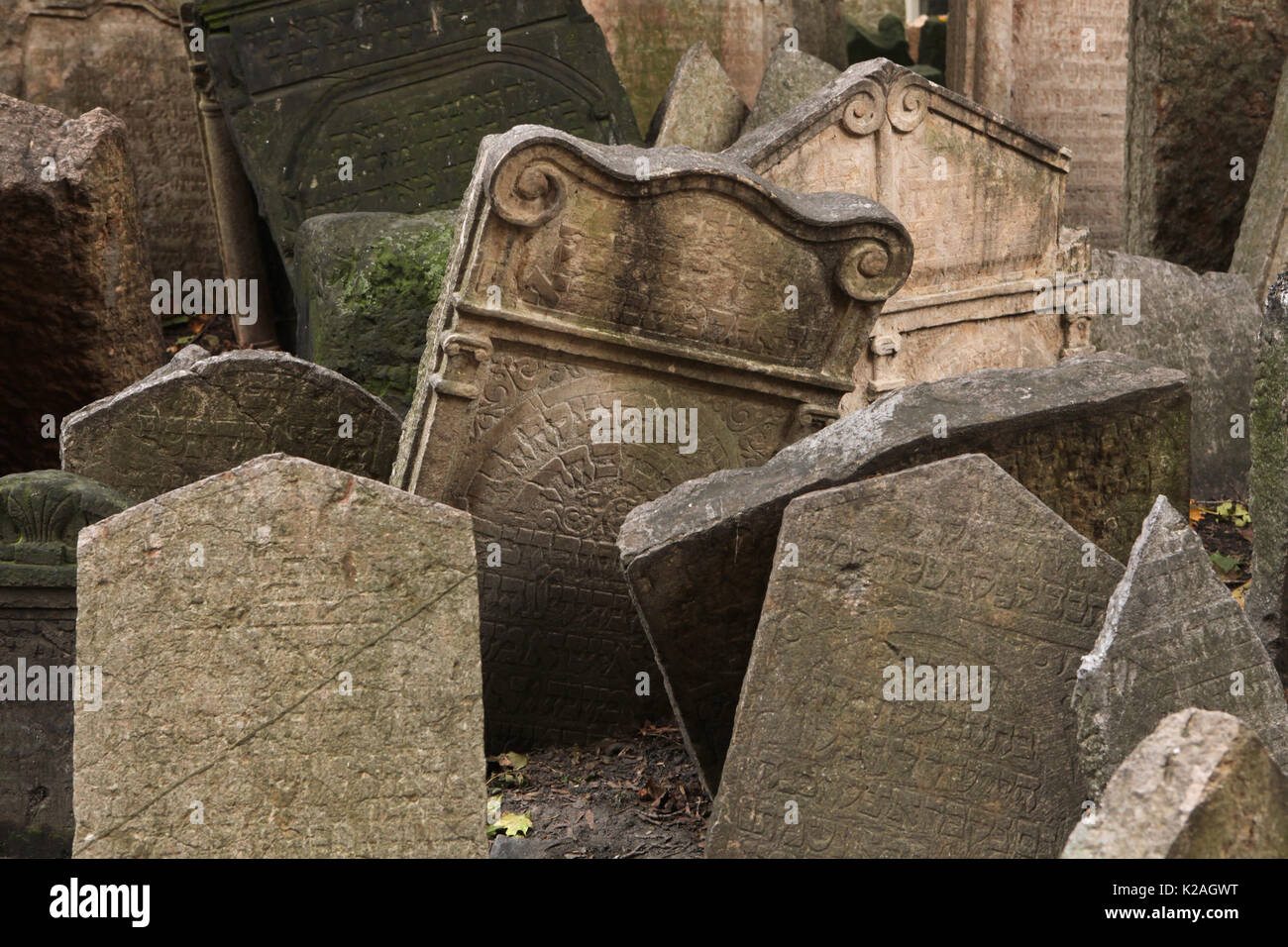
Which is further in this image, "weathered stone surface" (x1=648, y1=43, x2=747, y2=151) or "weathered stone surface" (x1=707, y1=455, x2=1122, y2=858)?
"weathered stone surface" (x1=648, y1=43, x2=747, y2=151)

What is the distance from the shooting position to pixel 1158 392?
14.3 feet

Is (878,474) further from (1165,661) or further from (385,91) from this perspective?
(385,91)

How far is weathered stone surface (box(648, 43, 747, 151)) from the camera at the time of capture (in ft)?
26.8

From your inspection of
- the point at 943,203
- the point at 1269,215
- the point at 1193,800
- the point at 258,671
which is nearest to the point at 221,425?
the point at 258,671

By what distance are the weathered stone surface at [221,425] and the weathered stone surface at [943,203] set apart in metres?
1.78

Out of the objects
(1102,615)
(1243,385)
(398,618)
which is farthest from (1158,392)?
(1243,385)

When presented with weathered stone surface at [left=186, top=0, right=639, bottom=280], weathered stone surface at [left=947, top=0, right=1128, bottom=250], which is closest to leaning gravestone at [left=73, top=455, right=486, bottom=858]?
weathered stone surface at [left=186, top=0, right=639, bottom=280]

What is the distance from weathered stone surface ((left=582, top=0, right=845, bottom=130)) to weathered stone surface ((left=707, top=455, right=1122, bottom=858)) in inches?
280

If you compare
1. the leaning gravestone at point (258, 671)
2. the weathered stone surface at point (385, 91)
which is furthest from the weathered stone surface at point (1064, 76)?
the leaning gravestone at point (258, 671)

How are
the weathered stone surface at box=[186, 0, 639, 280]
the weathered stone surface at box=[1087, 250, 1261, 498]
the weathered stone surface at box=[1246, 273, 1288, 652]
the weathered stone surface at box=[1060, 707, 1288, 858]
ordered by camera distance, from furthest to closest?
the weathered stone surface at box=[186, 0, 639, 280], the weathered stone surface at box=[1087, 250, 1261, 498], the weathered stone surface at box=[1246, 273, 1288, 652], the weathered stone surface at box=[1060, 707, 1288, 858]

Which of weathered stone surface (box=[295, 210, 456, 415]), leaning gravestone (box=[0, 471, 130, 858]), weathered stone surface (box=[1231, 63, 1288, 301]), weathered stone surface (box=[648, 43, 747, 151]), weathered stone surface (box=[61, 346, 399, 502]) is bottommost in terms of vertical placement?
leaning gravestone (box=[0, 471, 130, 858])

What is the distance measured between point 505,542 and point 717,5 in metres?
6.39

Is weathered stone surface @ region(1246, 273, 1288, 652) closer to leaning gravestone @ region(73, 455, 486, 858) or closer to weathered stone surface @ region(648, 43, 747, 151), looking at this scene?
leaning gravestone @ region(73, 455, 486, 858)

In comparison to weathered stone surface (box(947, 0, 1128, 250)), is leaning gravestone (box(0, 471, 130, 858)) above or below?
below
